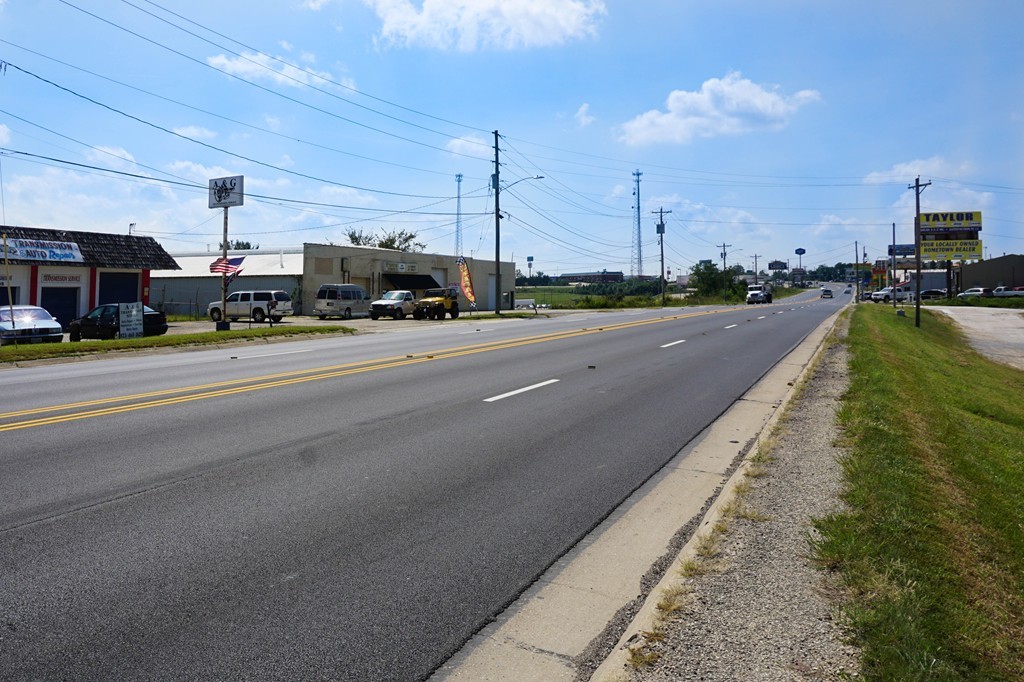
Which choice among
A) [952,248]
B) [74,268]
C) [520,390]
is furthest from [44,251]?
[952,248]

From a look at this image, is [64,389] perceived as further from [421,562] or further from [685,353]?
[685,353]

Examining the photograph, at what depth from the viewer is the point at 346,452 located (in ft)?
23.6

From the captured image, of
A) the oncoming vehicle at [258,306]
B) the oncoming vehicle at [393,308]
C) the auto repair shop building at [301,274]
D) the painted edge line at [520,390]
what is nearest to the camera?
the painted edge line at [520,390]

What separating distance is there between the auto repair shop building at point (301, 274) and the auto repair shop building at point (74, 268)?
8.02 metres

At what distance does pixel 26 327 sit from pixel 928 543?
2567 cm

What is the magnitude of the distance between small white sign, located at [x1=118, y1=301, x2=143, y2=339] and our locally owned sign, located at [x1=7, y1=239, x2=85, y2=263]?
1294cm

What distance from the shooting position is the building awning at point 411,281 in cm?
6046

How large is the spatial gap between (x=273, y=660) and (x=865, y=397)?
9.57 meters

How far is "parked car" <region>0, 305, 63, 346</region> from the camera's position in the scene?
22219 millimetres

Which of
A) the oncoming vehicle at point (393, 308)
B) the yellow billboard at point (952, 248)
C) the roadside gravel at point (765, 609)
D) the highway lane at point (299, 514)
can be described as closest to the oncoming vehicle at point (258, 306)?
the oncoming vehicle at point (393, 308)

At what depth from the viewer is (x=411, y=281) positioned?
6219 cm

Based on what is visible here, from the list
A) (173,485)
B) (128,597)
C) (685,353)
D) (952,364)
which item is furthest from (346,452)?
(952,364)

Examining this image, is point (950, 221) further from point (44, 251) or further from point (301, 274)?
point (44, 251)

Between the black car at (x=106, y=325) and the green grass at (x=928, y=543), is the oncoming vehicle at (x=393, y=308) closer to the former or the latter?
the black car at (x=106, y=325)
